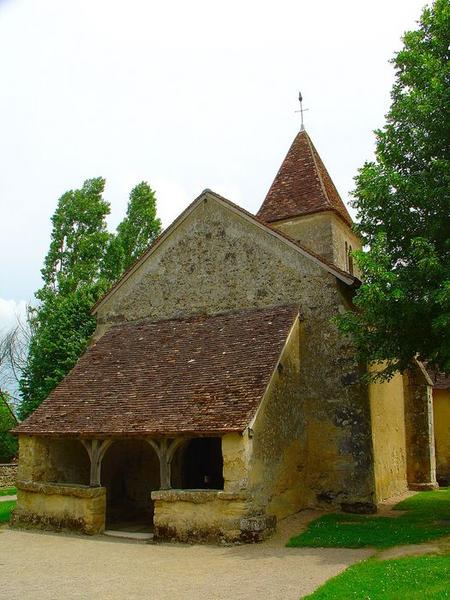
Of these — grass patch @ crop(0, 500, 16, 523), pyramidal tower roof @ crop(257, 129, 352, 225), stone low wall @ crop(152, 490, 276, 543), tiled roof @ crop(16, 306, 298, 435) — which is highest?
pyramidal tower roof @ crop(257, 129, 352, 225)

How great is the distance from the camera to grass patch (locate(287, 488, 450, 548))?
10695mm

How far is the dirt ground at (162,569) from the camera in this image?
8.06 metres

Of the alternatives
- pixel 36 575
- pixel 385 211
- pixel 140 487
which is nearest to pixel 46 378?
pixel 140 487

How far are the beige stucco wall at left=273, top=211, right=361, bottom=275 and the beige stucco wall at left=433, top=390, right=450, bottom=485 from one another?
706 cm

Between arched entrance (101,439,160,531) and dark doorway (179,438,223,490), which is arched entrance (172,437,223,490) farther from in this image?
arched entrance (101,439,160,531)

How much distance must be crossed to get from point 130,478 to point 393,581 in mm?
10004

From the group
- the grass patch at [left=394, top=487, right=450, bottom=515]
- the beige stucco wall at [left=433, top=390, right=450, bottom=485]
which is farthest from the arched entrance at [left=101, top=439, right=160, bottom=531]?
the beige stucco wall at [left=433, top=390, right=450, bottom=485]

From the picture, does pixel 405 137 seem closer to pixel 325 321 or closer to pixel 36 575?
pixel 325 321

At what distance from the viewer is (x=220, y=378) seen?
13.3 metres

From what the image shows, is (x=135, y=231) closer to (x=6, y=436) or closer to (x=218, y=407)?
(x=6, y=436)

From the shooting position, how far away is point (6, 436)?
3012 cm

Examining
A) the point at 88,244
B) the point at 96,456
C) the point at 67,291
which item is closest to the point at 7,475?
the point at 67,291

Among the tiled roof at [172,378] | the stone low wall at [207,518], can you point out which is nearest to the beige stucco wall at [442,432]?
the tiled roof at [172,378]

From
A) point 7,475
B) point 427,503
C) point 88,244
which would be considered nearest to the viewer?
point 427,503
